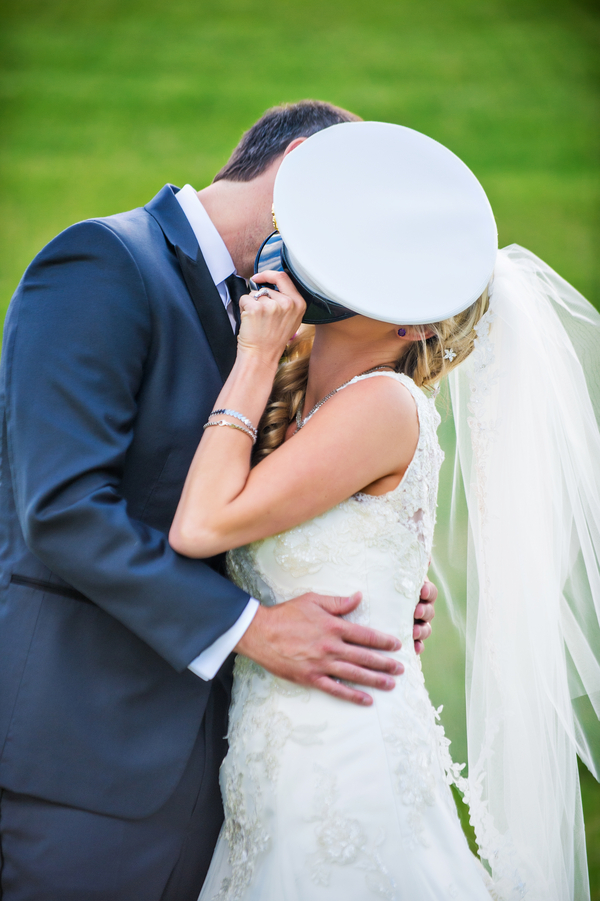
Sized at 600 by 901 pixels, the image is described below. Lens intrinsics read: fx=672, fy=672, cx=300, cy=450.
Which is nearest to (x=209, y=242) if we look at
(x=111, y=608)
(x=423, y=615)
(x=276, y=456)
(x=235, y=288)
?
(x=235, y=288)

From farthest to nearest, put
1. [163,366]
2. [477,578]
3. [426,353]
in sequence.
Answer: [477,578]
[426,353]
[163,366]

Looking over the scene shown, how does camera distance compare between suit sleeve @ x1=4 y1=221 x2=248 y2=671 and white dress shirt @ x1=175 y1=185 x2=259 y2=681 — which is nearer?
suit sleeve @ x1=4 y1=221 x2=248 y2=671

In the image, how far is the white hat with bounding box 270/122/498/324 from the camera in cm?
123

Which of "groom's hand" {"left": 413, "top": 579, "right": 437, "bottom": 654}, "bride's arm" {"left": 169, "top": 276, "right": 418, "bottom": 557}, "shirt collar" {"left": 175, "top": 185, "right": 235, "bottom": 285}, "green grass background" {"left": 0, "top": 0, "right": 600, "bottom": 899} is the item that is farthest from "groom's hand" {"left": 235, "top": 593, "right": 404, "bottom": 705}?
"green grass background" {"left": 0, "top": 0, "right": 600, "bottom": 899}

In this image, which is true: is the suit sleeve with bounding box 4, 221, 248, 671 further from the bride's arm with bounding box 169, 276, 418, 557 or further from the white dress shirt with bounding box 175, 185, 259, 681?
the white dress shirt with bounding box 175, 185, 259, 681

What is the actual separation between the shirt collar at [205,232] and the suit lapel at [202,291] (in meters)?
0.13

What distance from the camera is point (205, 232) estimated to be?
5.41ft

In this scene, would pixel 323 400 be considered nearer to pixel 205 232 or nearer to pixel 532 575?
pixel 205 232

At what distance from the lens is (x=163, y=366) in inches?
52.1

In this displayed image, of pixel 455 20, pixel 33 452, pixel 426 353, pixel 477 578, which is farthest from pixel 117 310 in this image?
pixel 455 20

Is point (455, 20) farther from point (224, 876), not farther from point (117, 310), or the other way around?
point (224, 876)

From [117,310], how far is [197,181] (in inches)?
119

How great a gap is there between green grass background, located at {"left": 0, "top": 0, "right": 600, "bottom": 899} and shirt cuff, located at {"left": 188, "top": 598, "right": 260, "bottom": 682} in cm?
310

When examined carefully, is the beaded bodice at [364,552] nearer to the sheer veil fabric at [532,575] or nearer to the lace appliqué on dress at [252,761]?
the lace appliqué on dress at [252,761]
